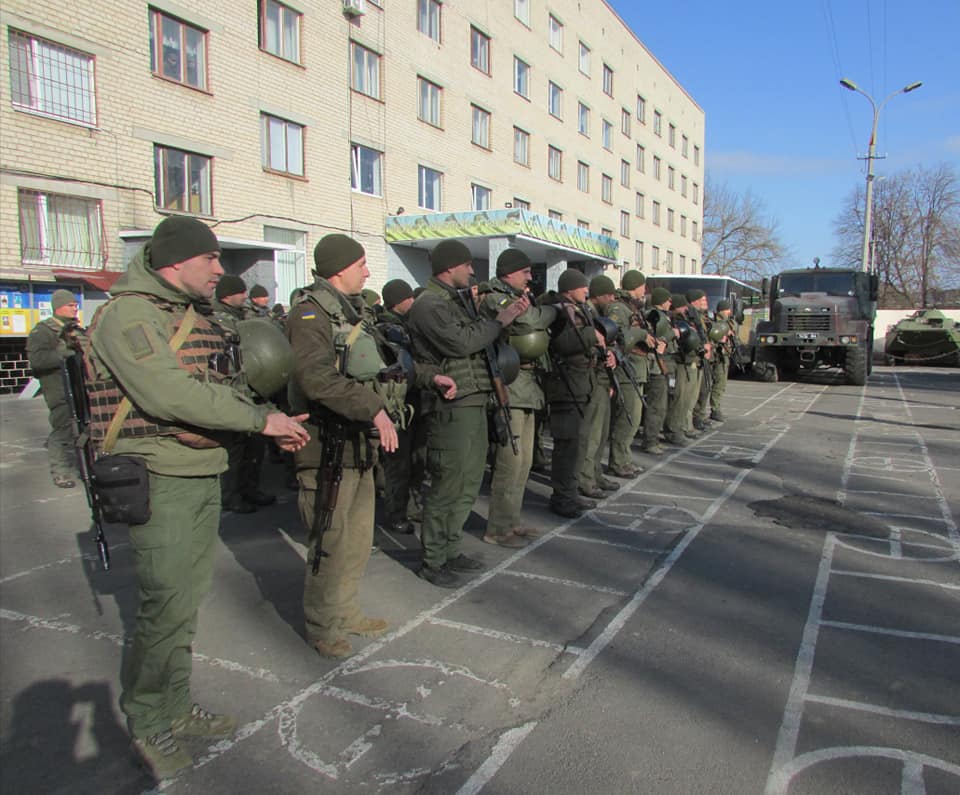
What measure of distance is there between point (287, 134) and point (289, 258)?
10.3 ft

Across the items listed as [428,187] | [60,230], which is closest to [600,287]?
[60,230]

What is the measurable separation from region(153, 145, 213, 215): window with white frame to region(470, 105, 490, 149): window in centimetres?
1144

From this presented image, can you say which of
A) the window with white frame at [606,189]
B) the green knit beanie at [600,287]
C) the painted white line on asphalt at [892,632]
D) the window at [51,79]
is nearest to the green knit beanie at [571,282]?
the green knit beanie at [600,287]

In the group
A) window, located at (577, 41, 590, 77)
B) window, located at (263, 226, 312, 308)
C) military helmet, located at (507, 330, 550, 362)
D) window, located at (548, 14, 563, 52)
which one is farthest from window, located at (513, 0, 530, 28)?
military helmet, located at (507, 330, 550, 362)

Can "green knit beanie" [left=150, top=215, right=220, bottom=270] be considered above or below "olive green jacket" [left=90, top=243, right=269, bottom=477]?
above

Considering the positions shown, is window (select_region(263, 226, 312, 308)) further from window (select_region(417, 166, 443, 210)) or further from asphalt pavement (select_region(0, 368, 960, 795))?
asphalt pavement (select_region(0, 368, 960, 795))

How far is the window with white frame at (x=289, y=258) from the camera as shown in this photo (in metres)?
17.6

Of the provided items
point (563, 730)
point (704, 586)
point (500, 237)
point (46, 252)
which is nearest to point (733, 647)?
point (704, 586)

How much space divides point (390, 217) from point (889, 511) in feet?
57.1

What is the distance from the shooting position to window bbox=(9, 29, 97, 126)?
41.5 ft

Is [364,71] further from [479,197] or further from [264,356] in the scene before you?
[264,356]

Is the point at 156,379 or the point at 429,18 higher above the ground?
the point at 429,18

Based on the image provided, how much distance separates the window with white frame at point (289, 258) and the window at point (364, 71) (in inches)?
192

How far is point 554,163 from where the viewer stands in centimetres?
3077
